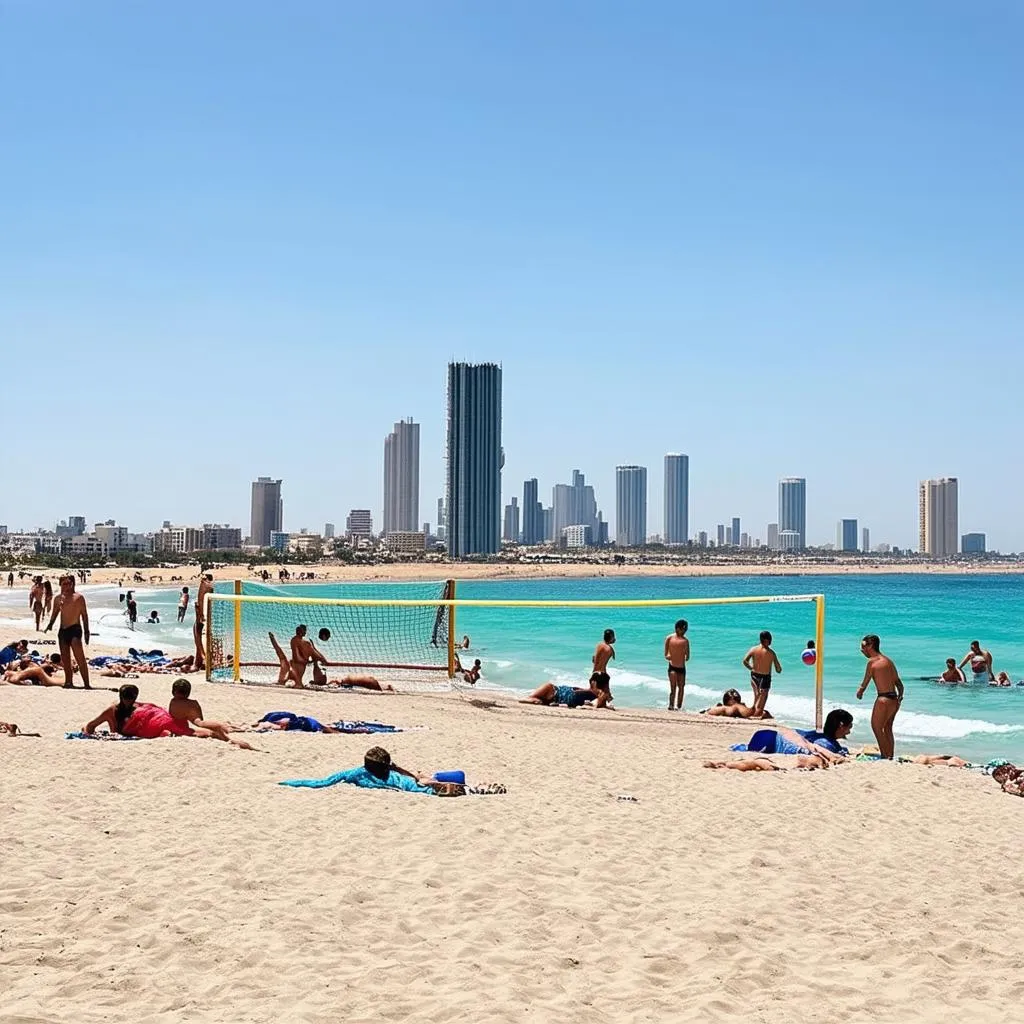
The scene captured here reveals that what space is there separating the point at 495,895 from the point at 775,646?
31501mm

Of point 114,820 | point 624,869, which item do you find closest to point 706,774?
point 624,869

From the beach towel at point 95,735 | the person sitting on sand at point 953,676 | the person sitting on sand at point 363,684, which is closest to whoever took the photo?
the beach towel at point 95,735

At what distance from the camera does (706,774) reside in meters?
9.24

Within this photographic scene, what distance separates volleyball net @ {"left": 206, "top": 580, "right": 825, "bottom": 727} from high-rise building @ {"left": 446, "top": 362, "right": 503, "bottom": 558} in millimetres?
140248

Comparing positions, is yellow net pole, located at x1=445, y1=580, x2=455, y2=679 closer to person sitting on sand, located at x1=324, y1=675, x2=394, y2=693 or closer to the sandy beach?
person sitting on sand, located at x1=324, y1=675, x2=394, y2=693

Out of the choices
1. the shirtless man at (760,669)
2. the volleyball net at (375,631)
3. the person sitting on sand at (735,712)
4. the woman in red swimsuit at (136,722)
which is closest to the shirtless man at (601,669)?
the volleyball net at (375,631)

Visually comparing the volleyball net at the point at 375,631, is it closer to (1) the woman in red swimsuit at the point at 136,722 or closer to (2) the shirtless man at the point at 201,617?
(2) the shirtless man at the point at 201,617

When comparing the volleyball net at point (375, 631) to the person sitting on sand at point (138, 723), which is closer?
the person sitting on sand at point (138, 723)

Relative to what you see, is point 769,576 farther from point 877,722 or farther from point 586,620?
point 877,722

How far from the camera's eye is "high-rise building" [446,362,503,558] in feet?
593

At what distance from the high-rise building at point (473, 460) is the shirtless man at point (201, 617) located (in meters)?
161

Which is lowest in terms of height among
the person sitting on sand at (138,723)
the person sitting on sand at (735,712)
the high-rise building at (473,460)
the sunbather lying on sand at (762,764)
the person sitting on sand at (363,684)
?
the person sitting on sand at (735,712)

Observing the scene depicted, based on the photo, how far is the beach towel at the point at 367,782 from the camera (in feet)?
25.4

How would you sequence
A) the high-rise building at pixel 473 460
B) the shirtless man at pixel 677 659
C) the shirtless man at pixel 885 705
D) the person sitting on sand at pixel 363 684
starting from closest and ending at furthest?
the shirtless man at pixel 885 705 → the shirtless man at pixel 677 659 → the person sitting on sand at pixel 363 684 → the high-rise building at pixel 473 460
